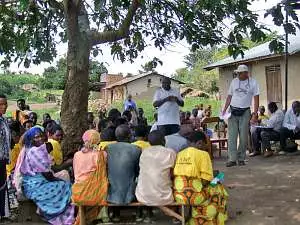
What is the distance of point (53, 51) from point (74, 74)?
7.08 ft

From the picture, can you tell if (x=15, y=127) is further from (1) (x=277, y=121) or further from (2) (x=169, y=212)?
(1) (x=277, y=121)

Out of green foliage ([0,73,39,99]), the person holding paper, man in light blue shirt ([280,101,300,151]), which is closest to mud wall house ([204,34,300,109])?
the person holding paper

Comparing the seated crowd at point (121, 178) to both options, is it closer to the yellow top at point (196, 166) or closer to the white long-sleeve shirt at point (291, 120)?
the yellow top at point (196, 166)

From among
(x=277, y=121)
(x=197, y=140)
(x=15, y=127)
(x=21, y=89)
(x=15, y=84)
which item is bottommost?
(x=197, y=140)

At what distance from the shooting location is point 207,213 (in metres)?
5.61

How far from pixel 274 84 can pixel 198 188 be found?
10980mm

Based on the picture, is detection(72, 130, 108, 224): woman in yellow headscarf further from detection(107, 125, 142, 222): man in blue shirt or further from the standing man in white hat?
the standing man in white hat

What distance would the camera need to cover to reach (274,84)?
15.9 metres

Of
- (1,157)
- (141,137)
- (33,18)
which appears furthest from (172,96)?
(1,157)

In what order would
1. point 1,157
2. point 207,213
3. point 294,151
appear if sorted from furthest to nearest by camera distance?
1. point 294,151
2. point 1,157
3. point 207,213

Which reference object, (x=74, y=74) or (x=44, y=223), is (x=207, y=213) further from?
(x=74, y=74)

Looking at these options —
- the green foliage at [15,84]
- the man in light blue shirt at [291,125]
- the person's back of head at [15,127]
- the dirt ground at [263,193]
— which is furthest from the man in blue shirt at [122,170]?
the green foliage at [15,84]

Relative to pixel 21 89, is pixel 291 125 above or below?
below

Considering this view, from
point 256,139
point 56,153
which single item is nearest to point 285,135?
point 256,139
